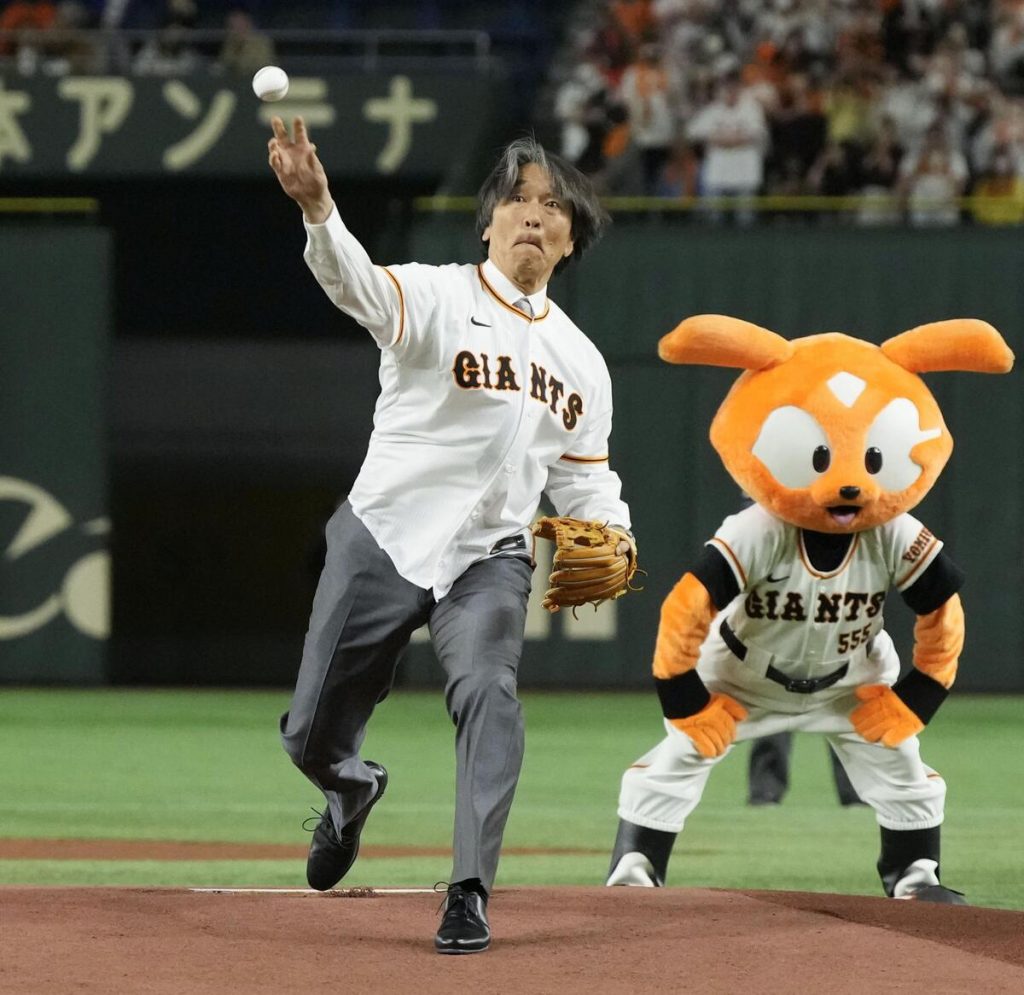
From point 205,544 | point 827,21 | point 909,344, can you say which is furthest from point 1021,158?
point 909,344

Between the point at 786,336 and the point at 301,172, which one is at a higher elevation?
the point at 301,172

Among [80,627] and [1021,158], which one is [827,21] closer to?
[1021,158]

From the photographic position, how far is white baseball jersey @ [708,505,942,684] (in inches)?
226

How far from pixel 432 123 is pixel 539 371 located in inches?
334

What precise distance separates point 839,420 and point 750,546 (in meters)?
0.47

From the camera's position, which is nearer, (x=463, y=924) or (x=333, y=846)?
(x=463, y=924)

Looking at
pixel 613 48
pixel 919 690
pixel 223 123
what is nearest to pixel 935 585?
pixel 919 690

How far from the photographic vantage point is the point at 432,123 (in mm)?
12953

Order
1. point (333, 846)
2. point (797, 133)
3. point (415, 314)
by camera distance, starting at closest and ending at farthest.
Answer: point (415, 314) → point (333, 846) → point (797, 133)

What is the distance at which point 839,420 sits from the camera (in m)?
5.75

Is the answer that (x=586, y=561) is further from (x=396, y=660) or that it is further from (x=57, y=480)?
(x=57, y=480)

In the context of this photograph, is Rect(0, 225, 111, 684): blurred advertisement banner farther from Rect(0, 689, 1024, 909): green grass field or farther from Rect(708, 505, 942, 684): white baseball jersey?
Rect(708, 505, 942, 684): white baseball jersey

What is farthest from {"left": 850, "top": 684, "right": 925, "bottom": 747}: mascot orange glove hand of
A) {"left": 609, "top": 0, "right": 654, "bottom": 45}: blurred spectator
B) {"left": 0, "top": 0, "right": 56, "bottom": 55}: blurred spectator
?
{"left": 0, "top": 0, "right": 56, "bottom": 55}: blurred spectator

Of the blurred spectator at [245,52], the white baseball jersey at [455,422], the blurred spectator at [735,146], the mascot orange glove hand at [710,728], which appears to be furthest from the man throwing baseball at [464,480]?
the blurred spectator at [735,146]
